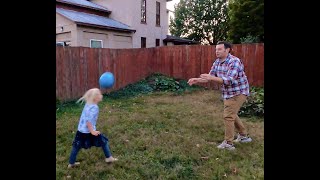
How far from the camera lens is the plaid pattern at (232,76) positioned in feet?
16.1

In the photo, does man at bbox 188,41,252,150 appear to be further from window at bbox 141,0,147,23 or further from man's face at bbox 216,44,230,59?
window at bbox 141,0,147,23

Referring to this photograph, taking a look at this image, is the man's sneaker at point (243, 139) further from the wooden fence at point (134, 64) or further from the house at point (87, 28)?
the house at point (87, 28)

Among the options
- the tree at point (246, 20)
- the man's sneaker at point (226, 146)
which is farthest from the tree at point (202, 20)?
the man's sneaker at point (226, 146)

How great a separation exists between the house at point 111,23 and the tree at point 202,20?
13565mm

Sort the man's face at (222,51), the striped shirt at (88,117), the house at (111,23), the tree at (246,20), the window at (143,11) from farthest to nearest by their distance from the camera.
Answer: the tree at (246,20)
the window at (143,11)
the house at (111,23)
the man's face at (222,51)
the striped shirt at (88,117)

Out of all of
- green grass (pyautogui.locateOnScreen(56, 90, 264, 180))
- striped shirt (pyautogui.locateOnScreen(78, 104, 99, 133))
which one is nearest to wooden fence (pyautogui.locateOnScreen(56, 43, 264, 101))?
green grass (pyautogui.locateOnScreen(56, 90, 264, 180))

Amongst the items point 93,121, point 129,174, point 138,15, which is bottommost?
point 129,174

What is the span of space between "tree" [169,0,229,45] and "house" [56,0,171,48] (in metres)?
13.6

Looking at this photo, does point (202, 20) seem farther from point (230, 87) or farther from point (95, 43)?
point (230, 87)
